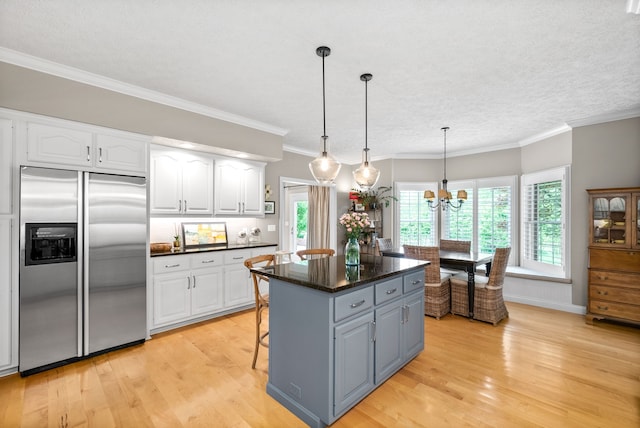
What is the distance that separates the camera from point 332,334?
6.55 ft

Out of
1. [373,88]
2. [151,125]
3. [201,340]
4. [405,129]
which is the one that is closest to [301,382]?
[201,340]

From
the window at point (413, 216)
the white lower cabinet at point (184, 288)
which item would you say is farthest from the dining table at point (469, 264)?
the white lower cabinet at point (184, 288)

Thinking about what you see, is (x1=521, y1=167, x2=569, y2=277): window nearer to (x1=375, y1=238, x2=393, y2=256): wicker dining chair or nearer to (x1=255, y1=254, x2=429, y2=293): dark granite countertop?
(x1=375, y1=238, x2=393, y2=256): wicker dining chair

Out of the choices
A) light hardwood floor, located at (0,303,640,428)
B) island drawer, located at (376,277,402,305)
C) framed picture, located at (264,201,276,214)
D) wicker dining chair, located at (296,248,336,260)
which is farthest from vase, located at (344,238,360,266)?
framed picture, located at (264,201,276,214)

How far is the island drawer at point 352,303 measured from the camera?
2.04m

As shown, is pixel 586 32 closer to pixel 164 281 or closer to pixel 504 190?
pixel 504 190

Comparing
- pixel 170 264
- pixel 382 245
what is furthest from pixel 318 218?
pixel 170 264

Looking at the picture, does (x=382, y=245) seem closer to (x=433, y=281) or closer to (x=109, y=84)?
Result: (x=433, y=281)

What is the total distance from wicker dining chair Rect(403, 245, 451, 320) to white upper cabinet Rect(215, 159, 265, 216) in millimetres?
2463

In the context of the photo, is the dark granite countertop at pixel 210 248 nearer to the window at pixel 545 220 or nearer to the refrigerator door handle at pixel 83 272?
the refrigerator door handle at pixel 83 272

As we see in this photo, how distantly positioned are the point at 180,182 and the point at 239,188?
0.89m

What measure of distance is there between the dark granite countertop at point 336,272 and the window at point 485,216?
11.6 ft

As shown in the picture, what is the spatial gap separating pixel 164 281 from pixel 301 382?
91.3 inches

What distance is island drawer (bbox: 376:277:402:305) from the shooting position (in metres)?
2.43
